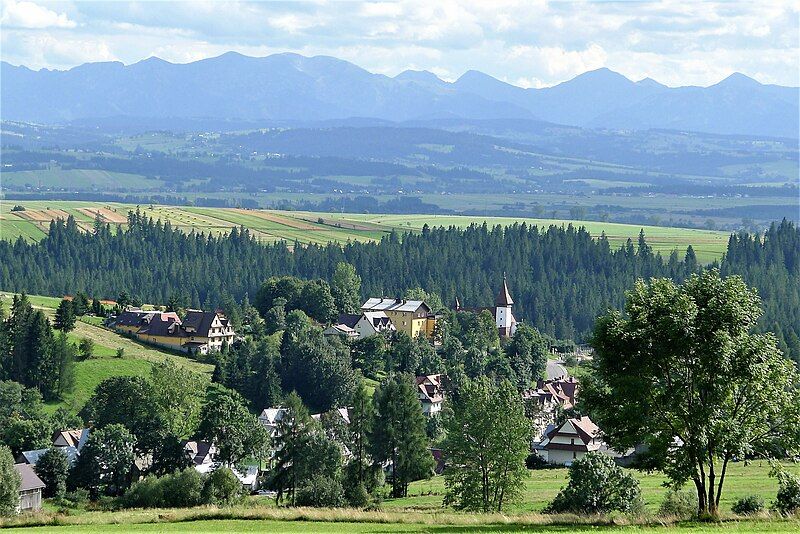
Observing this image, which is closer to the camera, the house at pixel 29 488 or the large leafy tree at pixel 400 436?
the house at pixel 29 488

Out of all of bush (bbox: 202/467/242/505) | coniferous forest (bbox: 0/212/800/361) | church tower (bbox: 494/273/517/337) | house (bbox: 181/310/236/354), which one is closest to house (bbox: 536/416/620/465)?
bush (bbox: 202/467/242/505)

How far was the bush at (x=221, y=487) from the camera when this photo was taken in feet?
179

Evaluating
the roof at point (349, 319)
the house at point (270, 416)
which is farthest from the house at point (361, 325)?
the house at point (270, 416)

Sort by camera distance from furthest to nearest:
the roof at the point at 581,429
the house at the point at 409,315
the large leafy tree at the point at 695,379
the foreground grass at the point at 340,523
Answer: the house at the point at 409,315 < the roof at the point at 581,429 < the large leafy tree at the point at 695,379 < the foreground grass at the point at 340,523

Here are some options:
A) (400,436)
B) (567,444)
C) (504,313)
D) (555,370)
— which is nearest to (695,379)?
(400,436)

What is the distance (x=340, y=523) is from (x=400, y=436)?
32.2 metres

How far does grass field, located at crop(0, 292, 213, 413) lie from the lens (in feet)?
282

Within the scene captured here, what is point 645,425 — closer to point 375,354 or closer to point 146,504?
point 146,504

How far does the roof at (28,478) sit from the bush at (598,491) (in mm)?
26554

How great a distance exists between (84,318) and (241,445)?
145ft

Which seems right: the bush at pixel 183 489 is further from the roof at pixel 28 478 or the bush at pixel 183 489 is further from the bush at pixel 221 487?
the roof at pixel 28 478

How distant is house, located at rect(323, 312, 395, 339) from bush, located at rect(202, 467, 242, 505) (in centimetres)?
5361

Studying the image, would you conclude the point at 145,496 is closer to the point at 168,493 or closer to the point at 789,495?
the point at 168,493

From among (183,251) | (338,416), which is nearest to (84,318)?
(338,416)
